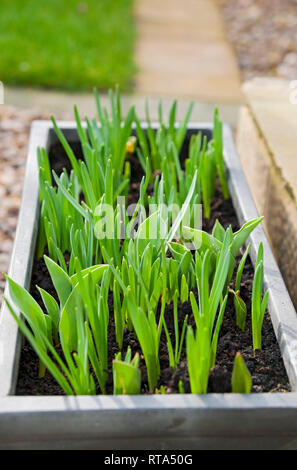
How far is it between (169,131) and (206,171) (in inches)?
10.5

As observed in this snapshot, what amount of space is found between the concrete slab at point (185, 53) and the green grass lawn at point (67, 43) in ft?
0.41

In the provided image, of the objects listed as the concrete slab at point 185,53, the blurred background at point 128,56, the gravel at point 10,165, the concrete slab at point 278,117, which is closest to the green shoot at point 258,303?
the concrete slab at point 278,117

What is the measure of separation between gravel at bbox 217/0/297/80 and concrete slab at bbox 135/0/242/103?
0.13m

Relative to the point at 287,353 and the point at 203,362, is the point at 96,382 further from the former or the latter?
the point at 287,353

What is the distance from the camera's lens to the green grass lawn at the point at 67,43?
3852 mm

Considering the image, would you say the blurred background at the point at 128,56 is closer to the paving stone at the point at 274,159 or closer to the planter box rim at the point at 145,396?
the paving stone at the point at 274,159

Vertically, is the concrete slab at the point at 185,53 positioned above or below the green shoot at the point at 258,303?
above

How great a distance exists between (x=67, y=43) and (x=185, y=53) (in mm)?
829

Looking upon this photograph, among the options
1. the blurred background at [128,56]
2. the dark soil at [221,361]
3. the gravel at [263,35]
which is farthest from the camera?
the gravel at [263,35]

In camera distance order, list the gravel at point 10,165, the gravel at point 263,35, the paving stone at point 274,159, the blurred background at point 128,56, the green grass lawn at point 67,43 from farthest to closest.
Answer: the gravel at point 263,35 < the green grass lawn at point 67,43 < the blurred background at point 128,56 < the gravel at point 10,165 < the paving stone at point 274,159

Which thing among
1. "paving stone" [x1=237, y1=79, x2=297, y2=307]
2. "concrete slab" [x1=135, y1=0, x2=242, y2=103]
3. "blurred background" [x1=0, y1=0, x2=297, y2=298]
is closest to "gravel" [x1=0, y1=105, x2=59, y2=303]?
"blurred background" [x1=0, y1=0, x2=297, y2=298]

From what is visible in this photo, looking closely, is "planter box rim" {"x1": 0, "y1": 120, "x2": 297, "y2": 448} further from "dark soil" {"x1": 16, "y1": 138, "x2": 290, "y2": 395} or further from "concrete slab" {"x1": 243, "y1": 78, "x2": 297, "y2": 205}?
"concrete slab" {"x1": 243, "y1": 78, "x2": 297, "y2": 205}

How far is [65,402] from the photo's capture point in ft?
3.57
